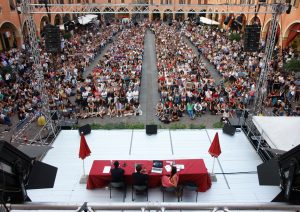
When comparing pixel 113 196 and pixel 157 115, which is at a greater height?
pixel 113 196

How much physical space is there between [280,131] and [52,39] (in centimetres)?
990

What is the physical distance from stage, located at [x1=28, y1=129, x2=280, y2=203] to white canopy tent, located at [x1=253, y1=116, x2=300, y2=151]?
4.12ft

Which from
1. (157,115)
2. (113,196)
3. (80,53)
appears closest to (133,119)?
(157,115)

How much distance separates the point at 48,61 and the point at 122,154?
17.2 m

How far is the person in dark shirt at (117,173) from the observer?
747 centimetres

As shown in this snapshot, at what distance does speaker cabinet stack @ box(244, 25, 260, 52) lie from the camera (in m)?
12.3

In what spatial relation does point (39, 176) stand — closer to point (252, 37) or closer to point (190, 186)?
point (190, 186)

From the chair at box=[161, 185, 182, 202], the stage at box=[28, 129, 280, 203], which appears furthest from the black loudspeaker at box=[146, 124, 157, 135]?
the chair at box=[161, 185, 182, 202]

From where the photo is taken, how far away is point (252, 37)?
12.5 meters

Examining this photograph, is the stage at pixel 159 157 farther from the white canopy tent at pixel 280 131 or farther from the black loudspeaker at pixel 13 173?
the black loudspeaker at pixel 13 173

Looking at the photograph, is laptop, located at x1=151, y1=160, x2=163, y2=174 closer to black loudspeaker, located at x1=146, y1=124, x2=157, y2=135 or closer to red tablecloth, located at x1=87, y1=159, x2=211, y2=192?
red tablecloth, located at x1=87, y1=159, x2=211, y2=192

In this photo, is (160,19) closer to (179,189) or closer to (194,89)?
(194,89)

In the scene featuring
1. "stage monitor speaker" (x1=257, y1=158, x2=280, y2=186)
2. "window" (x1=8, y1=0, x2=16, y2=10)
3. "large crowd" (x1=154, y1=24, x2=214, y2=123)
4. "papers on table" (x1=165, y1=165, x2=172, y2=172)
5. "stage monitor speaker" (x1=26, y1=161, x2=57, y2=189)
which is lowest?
"large crowd" (x1=154, y1=24, x2=214, y2=123)

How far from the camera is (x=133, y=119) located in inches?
647
